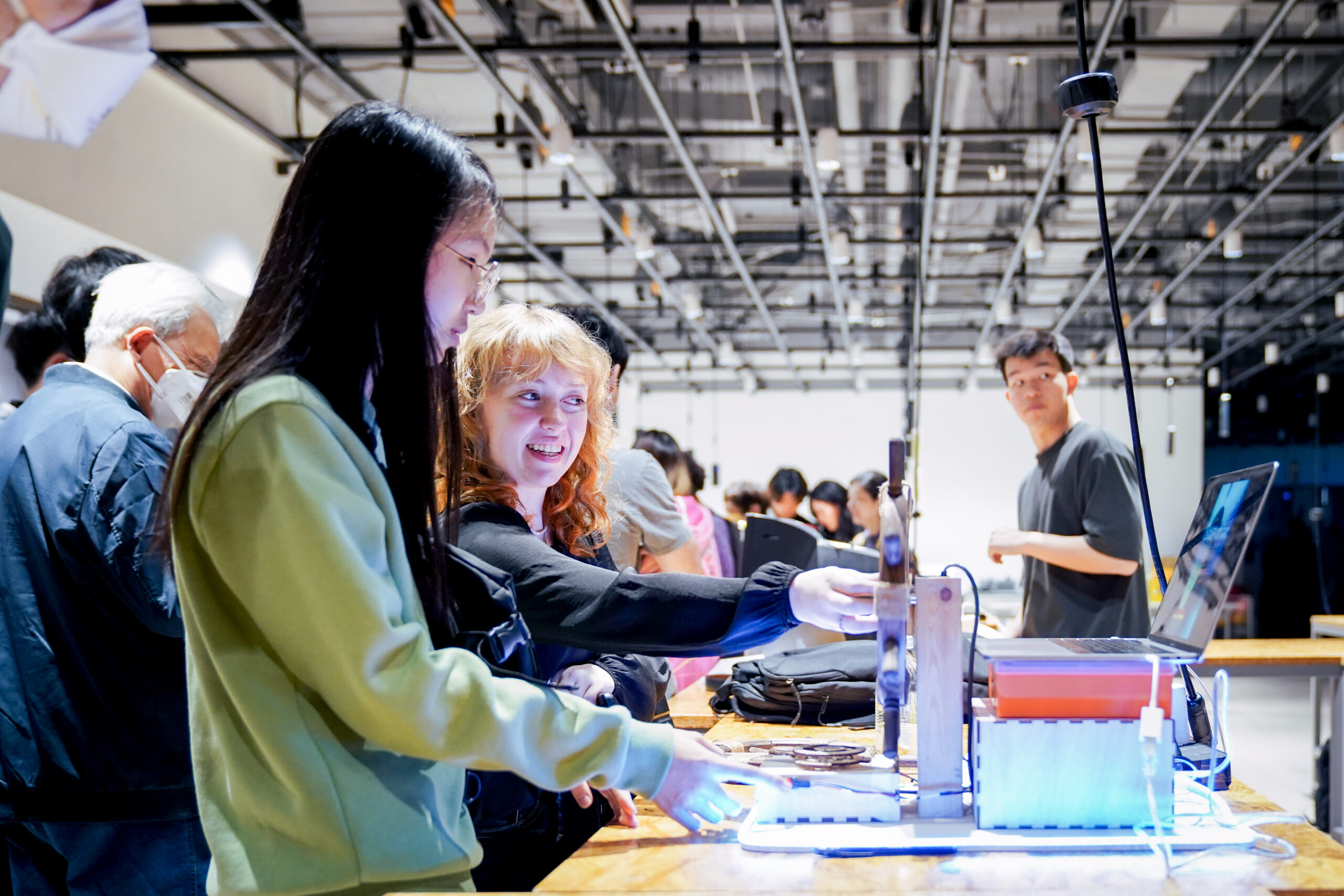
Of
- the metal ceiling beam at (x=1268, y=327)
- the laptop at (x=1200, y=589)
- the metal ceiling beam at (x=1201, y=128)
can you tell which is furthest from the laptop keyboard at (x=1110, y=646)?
the metal ceiling beam at (x=1268, y=327)

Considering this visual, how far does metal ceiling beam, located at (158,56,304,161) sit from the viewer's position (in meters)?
6.98

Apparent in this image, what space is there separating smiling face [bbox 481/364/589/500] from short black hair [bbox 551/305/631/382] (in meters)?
0.58

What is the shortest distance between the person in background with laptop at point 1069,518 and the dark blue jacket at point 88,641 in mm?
2104

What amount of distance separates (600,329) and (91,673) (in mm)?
1311

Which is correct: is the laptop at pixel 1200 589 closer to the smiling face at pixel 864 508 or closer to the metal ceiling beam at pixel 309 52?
the metal ceiling beam at pixel 309 52

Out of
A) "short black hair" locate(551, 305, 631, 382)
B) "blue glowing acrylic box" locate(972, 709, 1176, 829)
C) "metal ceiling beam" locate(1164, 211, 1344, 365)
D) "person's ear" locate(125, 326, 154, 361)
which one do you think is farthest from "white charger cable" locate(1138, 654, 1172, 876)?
"metal ceiling beam" locate(1164, 211, 1344, 365)

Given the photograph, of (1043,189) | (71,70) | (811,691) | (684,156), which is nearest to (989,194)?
(1043,189)

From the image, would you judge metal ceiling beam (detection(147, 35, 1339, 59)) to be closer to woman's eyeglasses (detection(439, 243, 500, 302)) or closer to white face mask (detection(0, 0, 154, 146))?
white face mask (detection(0, 0, 154, 146))

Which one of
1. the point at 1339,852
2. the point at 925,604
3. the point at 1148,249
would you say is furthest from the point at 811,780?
the point at 1148,249

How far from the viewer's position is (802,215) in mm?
11266

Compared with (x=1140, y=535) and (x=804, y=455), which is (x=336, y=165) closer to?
(x=1140, y=535)

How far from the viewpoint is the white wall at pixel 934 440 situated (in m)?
16.4

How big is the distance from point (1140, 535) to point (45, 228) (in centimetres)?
494

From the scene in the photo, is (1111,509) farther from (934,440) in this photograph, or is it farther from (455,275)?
(934,440)
